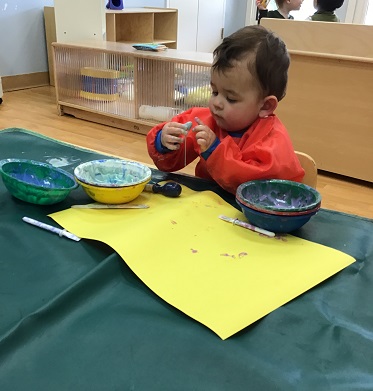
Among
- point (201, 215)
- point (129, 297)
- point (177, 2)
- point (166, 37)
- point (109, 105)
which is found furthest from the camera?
point (177, 2)

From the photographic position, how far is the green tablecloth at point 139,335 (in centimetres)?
39

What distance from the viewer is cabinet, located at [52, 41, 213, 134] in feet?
7.31

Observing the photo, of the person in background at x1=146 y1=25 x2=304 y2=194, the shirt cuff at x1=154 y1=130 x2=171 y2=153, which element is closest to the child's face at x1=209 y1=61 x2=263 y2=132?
the person in background at x1=146 y1=25 x2=304 y2=194

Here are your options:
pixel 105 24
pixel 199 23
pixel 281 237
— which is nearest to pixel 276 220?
pixel 281 237

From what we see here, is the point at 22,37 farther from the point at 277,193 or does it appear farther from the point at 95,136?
the point at 277,193

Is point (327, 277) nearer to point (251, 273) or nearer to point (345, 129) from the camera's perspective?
point (251, 273)

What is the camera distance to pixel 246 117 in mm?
795

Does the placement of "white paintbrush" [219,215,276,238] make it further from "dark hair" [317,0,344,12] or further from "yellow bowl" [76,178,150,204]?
"dark hair" [317,0,344,12]

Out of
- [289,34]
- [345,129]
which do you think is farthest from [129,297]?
[289,34]

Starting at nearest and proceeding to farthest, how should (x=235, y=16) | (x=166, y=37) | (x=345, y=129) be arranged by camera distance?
1. (x=345, y=129)
2. (x=166, y=37)
3. (x=235, y=16)

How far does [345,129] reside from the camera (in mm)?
1865

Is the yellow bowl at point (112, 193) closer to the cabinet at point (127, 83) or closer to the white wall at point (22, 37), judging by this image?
the cabinet at point (127, 83)

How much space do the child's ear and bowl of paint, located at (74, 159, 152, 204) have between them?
23 cm

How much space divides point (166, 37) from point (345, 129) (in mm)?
2253
